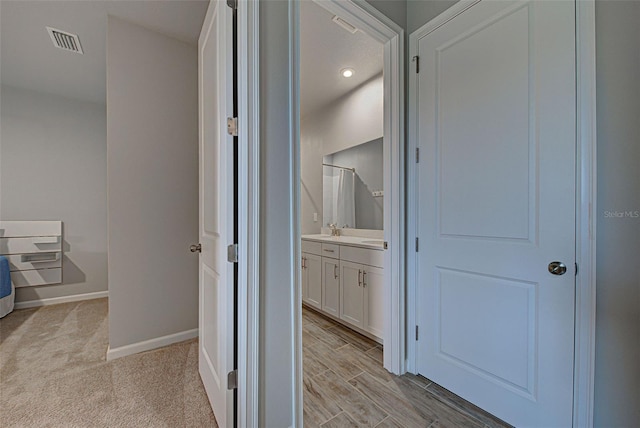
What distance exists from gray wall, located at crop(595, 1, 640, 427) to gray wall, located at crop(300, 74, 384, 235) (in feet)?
5.72

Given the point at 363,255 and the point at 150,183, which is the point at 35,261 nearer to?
the point at 150,183

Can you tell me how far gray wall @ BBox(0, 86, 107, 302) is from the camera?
10.2ft

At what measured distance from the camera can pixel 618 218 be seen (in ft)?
3.59

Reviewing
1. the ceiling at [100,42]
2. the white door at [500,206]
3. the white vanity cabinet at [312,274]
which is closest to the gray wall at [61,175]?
the ceiling at [100,42]

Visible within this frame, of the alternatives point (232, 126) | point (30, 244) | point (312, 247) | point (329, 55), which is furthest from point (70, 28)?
point (312, 247)

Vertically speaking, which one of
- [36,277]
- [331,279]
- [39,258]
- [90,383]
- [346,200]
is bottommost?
[90,383]

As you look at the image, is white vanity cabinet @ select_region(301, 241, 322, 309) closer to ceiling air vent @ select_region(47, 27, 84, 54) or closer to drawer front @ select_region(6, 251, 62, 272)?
ceiling air vent @ select_region(47, 27, 84, 54)

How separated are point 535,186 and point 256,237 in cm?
131

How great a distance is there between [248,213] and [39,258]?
3.72 meters

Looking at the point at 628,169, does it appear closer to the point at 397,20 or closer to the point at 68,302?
the point at 397,20

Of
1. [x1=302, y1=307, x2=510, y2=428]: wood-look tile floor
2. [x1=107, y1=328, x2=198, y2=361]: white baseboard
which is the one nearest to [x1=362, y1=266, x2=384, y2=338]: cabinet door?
[x1=302, y1=307, x2=510, y2=428]: wood-look tile floor

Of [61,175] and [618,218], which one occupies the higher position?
[61,175]

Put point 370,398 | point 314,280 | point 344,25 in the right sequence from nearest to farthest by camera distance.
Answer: point 370,398, point 344,25, point 314,280

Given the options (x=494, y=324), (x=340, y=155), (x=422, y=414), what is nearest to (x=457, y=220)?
(x=494, y=324)
